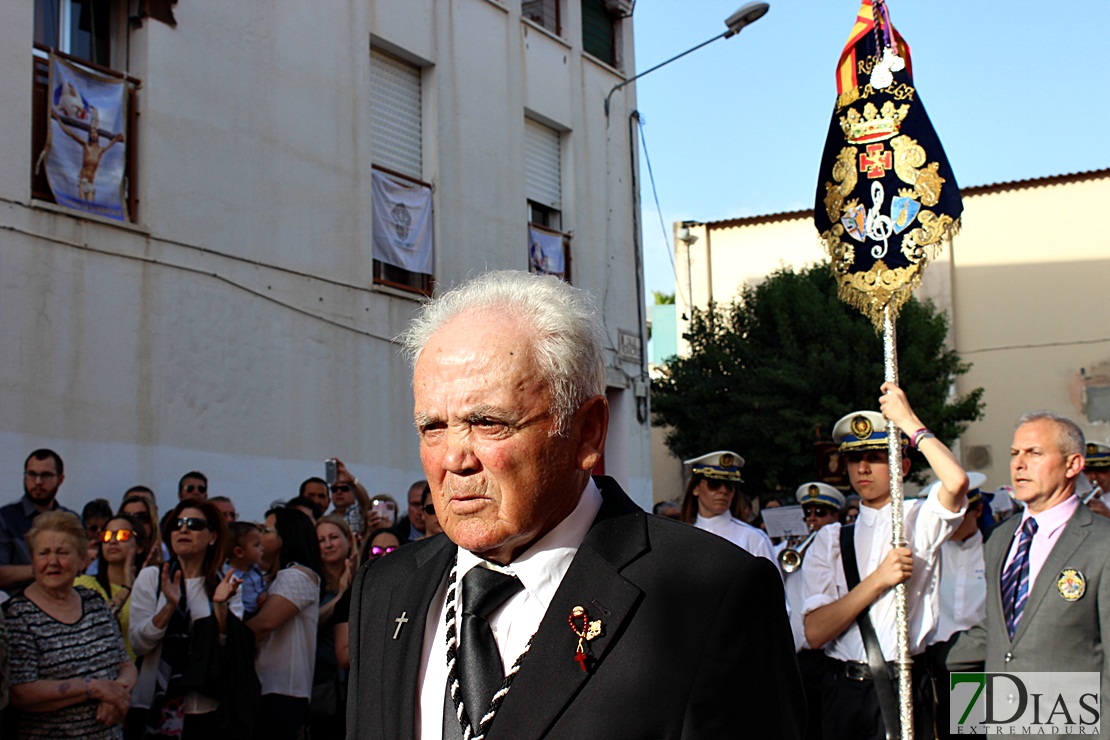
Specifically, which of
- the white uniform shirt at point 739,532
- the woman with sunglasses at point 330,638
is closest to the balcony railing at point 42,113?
the woman with sunglasses at point 330,638

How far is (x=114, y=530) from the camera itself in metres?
7.60

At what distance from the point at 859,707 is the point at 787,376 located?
803 inches

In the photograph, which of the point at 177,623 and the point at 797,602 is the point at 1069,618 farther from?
the point at 177,623

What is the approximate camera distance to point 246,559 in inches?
297

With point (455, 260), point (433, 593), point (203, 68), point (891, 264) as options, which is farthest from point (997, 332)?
point (433, 593)

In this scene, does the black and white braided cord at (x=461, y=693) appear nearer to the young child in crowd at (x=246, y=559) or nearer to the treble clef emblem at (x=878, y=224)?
the treble clef emblem at (x=878, y=224)

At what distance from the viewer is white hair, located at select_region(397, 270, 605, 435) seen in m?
2.41

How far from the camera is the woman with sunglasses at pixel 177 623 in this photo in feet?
22.5

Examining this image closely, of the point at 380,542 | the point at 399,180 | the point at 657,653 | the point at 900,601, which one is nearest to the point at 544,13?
the point at 399,180

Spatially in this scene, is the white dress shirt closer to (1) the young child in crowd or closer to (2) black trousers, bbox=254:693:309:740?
(2) black trousers, bbox=254:693:309:740

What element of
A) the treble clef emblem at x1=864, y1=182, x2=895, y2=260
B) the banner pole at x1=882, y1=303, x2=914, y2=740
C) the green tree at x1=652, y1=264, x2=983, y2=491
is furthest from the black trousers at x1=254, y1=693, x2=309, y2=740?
the green tree at x1=652, y1=264, x2=983, y2=491

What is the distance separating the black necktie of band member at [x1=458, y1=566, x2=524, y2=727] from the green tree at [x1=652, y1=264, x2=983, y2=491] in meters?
22.9

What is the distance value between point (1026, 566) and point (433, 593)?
3.87 meters

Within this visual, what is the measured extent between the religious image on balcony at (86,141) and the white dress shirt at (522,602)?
29.4 ft
